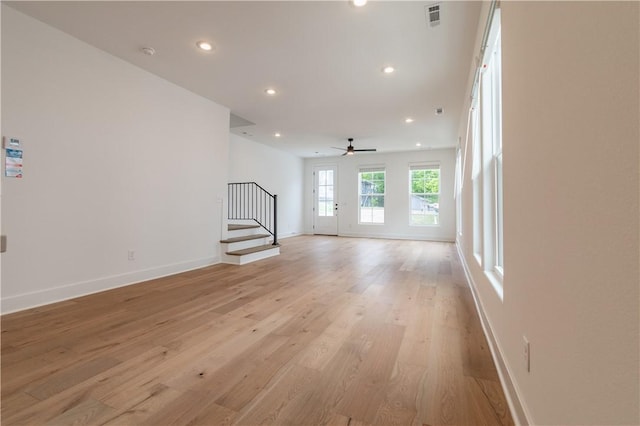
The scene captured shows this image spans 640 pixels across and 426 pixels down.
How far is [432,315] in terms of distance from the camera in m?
2.52

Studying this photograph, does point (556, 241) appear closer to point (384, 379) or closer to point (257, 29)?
point (384, 379)

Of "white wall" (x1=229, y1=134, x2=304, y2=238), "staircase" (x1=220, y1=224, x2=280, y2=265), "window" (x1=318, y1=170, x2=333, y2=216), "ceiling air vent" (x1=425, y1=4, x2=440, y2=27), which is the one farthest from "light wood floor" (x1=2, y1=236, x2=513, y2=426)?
"window" (x1=318, y1=170, x2=333, y2=216)

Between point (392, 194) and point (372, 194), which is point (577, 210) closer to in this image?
point (392, 194)

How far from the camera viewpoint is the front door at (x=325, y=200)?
31.9ft

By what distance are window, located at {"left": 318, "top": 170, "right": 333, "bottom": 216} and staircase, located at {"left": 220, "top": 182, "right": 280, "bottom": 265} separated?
7.47 feet

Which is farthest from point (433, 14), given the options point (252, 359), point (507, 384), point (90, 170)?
point (90, 170)

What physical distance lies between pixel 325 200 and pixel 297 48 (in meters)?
6.94

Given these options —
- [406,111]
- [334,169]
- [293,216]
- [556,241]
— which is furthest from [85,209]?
[334,169]

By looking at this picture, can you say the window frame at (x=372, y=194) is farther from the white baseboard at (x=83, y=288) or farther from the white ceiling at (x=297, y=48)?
the white baseboard at (x=83, y=288)

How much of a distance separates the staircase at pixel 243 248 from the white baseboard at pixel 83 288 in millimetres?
684

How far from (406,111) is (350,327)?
4.19m

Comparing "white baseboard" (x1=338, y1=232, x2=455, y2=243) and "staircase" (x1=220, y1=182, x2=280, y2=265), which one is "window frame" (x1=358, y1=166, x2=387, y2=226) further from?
"staircase" (x1=220, y1=182, x2=280, y2=265)

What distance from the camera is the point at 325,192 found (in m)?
9.90

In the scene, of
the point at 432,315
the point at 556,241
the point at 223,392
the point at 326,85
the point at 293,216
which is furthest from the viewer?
the point at 293,216
